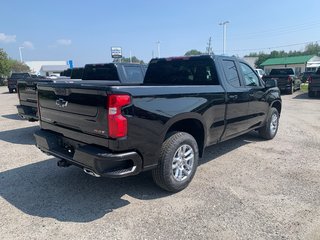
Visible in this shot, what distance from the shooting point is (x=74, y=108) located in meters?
3.59

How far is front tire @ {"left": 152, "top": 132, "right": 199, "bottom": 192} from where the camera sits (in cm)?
380

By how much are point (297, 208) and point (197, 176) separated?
1.60 m

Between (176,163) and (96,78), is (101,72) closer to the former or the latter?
(96,78)

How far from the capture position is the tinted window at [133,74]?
865cm

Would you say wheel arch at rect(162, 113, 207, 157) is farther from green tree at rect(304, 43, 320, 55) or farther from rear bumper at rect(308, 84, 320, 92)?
green tree at rect(304, 43, 320, 55)

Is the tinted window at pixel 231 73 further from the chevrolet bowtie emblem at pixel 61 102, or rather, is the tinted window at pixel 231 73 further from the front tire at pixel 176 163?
the chevrolet bowtie emblem at pixel 61 102

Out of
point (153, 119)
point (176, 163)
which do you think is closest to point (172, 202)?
point (176, 163)

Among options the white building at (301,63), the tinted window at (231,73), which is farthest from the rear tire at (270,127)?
the white building at (301,63)

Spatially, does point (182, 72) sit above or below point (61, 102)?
above

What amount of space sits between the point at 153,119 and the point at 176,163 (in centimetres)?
88

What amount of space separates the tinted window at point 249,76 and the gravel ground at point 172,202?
152cm

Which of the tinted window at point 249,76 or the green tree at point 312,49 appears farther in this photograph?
the green tree at point 312,49

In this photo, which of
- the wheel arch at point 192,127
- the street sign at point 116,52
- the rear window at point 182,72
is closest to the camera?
the wheel arch at point 192,127

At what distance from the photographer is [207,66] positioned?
4.95 metres
